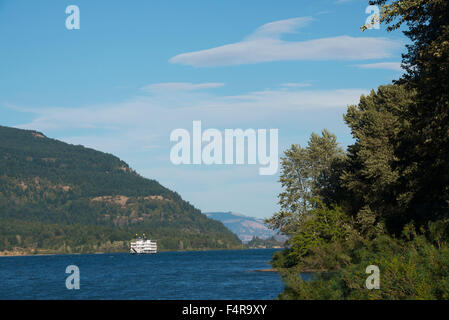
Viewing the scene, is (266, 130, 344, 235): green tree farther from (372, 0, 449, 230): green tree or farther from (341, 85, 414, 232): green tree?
(372, 0, 449, 230): green tree

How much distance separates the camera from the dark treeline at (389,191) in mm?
25312

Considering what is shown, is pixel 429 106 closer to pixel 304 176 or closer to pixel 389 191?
pixel 389 191

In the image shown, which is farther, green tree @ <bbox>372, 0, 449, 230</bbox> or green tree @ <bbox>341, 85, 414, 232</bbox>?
green tree @ <bbox>341, 85, 414, 232</bbox>

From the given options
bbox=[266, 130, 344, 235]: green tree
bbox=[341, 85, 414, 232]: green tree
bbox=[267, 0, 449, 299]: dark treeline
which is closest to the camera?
bbox=[267, 0, 449, 299]: dark treeline

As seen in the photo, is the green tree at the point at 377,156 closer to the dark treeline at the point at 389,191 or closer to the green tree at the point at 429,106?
the dark treeline at the point at 389,191

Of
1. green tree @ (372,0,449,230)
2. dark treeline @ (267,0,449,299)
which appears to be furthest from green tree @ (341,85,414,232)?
green tree @ (372,0,449,230)

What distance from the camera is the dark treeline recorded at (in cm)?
2531

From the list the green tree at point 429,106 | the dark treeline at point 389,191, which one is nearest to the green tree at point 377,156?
the dark treeline at point 389,191

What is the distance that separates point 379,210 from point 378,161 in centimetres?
439

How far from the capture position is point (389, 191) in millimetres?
49156

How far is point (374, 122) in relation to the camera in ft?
195
